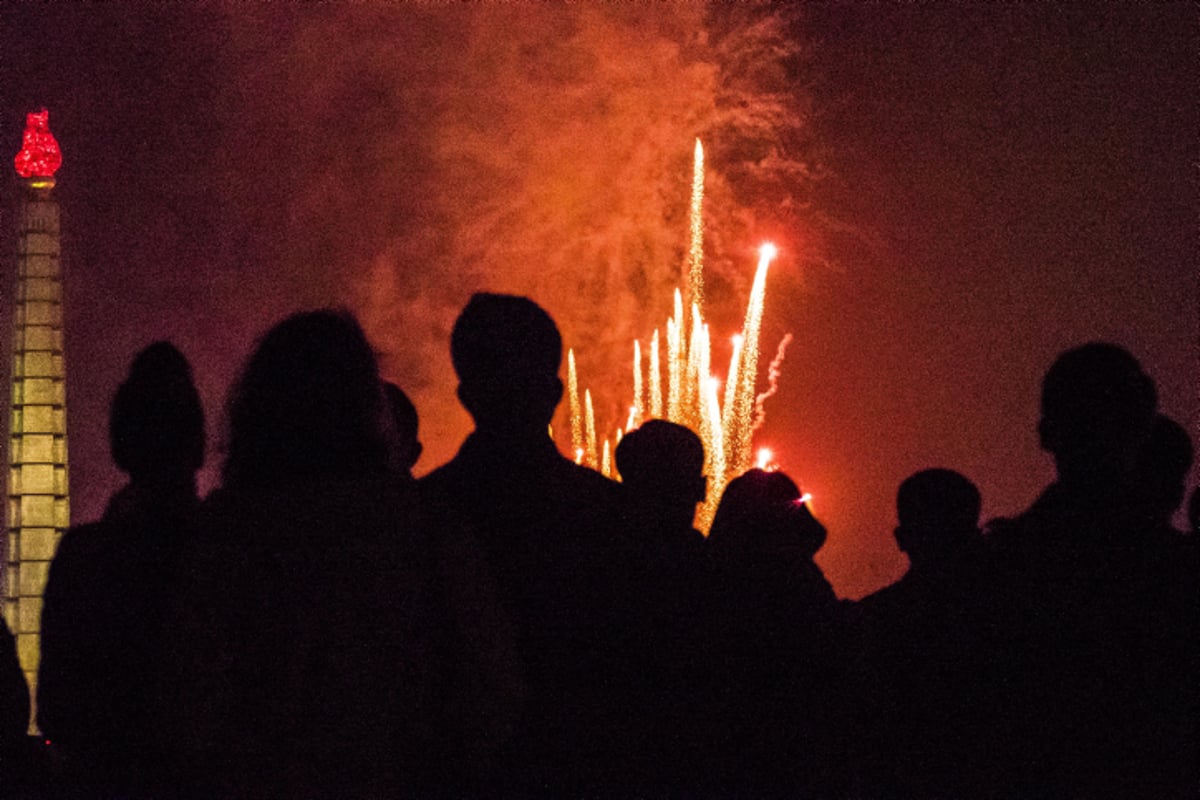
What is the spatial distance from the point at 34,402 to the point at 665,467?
14820 millimetres

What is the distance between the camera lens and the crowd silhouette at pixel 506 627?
2447 mm

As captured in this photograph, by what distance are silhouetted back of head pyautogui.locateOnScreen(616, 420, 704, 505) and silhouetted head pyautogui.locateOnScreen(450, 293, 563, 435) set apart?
54cm

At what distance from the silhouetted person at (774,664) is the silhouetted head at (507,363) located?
640 mm

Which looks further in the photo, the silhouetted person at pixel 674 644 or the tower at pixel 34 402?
the tower at pixel 34 402

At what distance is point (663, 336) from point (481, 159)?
182 inches

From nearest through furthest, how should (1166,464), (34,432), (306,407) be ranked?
(306,407) < (1166,464) < (34,432)

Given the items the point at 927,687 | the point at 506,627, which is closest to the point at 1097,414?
the point at 927,687

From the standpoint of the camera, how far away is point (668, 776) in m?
2.91

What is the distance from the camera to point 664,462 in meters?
3.35

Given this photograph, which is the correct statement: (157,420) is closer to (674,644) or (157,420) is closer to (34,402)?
(674,644)

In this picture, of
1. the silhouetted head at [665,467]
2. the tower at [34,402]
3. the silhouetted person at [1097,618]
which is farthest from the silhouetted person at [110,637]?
the tower at [34,402]

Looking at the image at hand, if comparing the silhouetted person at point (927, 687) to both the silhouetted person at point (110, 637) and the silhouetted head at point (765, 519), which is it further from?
the silhouetted person at point (110, 637)

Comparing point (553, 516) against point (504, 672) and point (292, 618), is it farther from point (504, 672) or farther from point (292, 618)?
point (292, 618)

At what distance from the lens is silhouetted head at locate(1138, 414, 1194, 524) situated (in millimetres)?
3402
